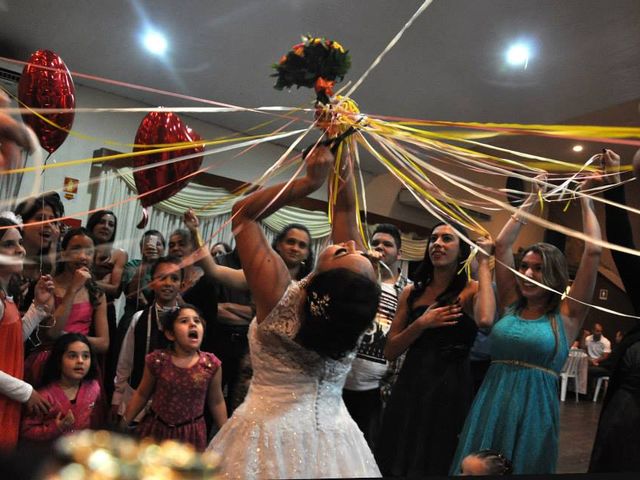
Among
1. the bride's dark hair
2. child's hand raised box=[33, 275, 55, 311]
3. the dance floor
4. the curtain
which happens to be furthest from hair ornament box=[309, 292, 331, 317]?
the dance floor

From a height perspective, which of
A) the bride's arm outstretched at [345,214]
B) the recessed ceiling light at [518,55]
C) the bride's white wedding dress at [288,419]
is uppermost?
the recessed ceiling light at [518,55]

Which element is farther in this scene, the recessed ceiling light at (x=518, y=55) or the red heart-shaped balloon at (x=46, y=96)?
the recessed ceiling light at (x=518, y=55)

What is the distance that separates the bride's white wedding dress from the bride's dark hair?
0.10 feet

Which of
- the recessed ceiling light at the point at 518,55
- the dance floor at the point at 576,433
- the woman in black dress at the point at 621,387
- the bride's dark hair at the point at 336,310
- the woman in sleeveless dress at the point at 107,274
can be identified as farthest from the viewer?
the dance floor at the point at 576,433

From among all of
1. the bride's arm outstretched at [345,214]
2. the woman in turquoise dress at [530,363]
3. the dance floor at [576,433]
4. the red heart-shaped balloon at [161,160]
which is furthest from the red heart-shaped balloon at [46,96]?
the dance floor at [576,433]

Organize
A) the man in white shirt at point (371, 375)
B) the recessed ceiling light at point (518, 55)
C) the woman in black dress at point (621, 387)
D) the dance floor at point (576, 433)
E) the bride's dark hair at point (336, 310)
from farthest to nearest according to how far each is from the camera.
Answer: the dance floor at point (576, 433), the recessed ceiling light at point (518, 55), the man in white shirt at point (371, 375), the woman in black dress at point (621, 387), the bride's dark hair at point (336, 310)

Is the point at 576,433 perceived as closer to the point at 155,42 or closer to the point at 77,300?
the point at 77,300

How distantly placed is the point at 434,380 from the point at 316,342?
57 centimetres

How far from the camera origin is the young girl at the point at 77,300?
1494 mm

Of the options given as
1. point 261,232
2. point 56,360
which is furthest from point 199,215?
point 261,232

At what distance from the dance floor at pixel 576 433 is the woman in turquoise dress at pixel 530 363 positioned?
1.47 m

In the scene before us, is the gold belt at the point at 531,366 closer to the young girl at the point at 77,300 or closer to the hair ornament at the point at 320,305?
the hair ornament at the point at 320,305

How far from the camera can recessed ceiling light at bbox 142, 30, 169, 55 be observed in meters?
1.66

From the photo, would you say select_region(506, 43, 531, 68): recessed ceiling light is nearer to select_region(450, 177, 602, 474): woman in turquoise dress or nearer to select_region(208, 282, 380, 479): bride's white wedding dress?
select_region(450, 177, 602, 474): woman in turquoise dress
